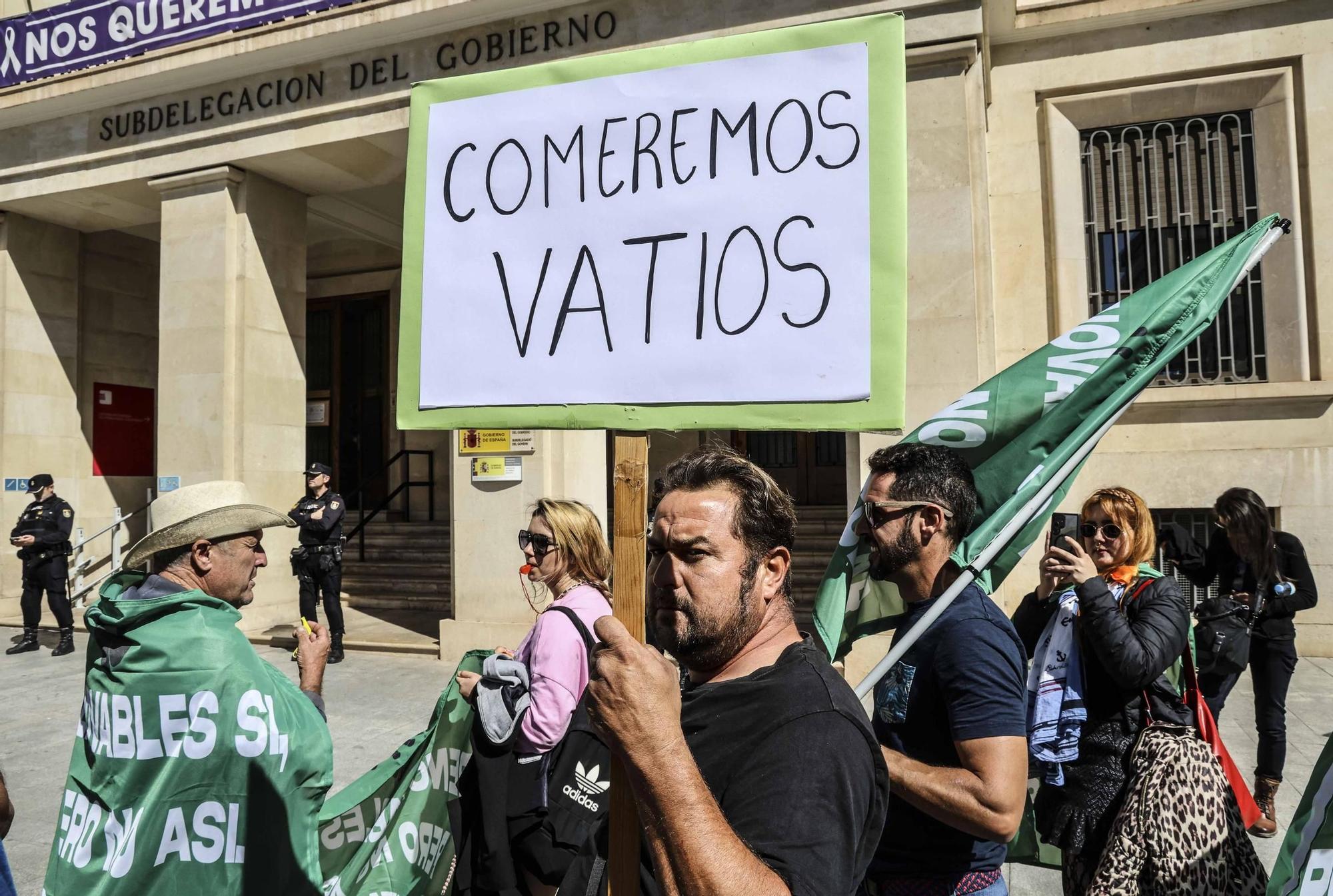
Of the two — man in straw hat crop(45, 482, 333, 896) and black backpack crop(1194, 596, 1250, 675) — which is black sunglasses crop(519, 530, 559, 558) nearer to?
man in straw hat crop(45, 482, 333, 896)

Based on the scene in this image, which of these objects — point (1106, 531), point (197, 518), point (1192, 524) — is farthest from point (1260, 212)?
point (197, 518)

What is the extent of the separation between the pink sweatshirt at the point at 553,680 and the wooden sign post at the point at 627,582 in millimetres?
1149

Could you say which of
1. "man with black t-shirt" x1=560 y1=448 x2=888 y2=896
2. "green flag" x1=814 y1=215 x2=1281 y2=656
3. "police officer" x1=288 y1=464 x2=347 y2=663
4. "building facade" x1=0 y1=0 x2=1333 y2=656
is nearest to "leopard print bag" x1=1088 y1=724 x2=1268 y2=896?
"green flag" x1=814 y1=215 x2=1281 y2=656

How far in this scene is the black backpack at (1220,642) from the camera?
3957mm

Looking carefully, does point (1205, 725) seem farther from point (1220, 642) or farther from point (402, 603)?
point (402, 603)

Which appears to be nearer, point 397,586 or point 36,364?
point 36,364

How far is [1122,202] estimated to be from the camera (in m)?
9.12

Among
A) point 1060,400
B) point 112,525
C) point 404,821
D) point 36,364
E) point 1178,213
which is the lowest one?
point 404,821

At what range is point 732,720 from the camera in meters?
1.39

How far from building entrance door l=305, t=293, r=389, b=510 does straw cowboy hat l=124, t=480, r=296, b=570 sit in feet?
42.4

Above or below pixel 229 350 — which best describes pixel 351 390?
above

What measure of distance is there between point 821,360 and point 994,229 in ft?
26.8

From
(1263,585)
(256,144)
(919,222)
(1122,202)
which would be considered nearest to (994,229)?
(1122,202)

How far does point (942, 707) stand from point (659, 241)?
46.4 inches
